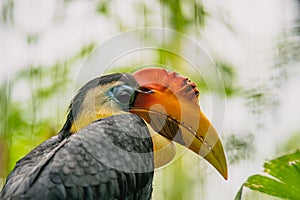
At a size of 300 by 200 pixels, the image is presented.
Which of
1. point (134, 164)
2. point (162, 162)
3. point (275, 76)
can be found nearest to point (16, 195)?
point (134, 164)

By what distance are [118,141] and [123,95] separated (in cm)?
23

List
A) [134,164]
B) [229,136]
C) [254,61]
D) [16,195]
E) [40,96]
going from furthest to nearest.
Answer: [40,96]
[254,61]
[229,136]
[134,164]
[16,195]

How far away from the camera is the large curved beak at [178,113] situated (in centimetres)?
181

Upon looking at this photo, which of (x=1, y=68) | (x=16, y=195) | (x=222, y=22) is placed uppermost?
(x=222, y=22)

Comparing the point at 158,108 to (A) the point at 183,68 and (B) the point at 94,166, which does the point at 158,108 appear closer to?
(B) the point at 94,166

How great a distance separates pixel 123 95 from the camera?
1.88 meters

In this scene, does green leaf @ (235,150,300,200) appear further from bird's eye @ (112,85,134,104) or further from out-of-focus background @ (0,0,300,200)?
bird's eye @ (112,85,134,104)

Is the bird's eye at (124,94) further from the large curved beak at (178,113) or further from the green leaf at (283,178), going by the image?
the green leaf at (283,178)

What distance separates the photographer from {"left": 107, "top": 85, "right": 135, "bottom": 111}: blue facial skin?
186 centimetres

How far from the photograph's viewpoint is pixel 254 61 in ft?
8.01

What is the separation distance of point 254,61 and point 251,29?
0.20 metres

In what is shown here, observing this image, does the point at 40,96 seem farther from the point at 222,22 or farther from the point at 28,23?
the point at 222,22

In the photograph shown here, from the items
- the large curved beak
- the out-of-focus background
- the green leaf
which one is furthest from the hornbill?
the green leaf

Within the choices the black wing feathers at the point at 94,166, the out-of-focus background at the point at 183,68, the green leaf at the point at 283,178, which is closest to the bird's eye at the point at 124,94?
the black wing feathers at the point at 94,166
